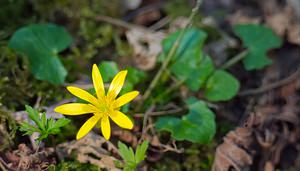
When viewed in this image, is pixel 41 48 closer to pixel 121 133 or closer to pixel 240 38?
pixel 121 133

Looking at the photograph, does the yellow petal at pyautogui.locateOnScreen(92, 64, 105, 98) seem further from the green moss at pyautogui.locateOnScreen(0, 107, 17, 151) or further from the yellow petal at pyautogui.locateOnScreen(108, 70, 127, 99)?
the green moss at pyautogui.locateOnScreen(0, 107, 17, 151)

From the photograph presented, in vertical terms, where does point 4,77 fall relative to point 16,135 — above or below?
above

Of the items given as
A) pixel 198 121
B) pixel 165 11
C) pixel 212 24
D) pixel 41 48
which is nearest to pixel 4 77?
pixel 41 48

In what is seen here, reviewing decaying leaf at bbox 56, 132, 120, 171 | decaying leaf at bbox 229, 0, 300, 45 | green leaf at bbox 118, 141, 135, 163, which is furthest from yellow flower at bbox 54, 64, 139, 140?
decaying leaf at bbox 229, 0, 300, 45

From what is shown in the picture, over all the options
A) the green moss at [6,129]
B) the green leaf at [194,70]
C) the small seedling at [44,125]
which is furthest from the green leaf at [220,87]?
the green moss at [6,129]

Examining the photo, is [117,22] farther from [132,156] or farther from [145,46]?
[132,156]

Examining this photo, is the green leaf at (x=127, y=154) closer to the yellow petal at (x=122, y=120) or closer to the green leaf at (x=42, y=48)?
the yellow petal at (x=122, y=120)
